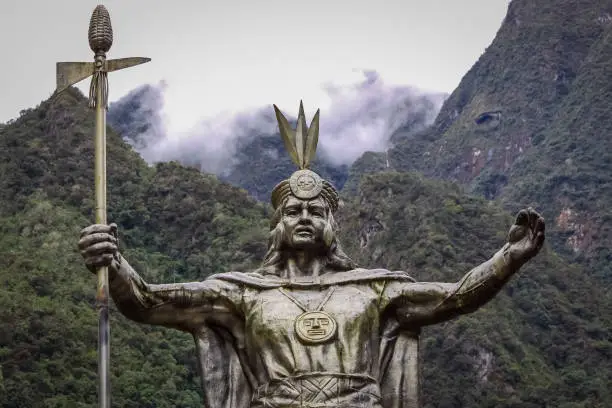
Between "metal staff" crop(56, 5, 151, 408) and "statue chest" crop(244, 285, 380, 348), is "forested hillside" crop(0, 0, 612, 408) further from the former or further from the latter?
"metal staff" crop(56, 5, 151, 408)

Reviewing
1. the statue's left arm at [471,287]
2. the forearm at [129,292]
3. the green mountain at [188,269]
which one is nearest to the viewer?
the statue's left arm at [471,287]

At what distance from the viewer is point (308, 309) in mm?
12852

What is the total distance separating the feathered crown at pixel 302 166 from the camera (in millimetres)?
13273

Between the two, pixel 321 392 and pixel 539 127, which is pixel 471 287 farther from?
pixel 539 127

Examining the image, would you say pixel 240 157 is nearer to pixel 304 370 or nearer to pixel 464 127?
pixel 464 127

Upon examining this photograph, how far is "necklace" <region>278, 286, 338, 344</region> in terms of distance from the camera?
496 inches

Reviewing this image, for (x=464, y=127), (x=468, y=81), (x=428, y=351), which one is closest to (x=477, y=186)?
(x=464, y=127)

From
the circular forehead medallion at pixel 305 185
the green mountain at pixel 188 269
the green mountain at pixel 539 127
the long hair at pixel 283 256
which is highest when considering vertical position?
the green mountain at pixel 539 127

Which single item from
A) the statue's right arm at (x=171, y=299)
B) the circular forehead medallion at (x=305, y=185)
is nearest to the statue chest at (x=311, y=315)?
the statue's right arm at (x=171, y=299)

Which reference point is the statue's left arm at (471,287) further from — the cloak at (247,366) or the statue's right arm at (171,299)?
the statue's right arm at (171,299)

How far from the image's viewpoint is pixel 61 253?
60000 millimetres

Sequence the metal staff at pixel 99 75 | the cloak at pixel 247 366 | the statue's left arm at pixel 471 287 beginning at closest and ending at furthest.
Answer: the metal staff at pixel 99 75 < the statue's left arm at pixel 471 287 < the cloak at pixel 247 366

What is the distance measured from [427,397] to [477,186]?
47798mm

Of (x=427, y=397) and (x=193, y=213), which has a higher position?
(x=193, y=213)
